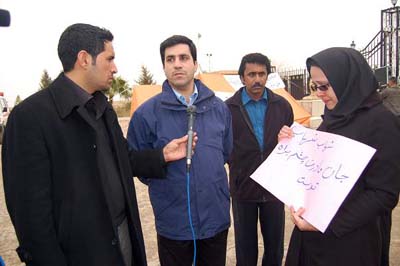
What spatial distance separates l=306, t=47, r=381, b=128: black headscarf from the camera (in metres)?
1.82

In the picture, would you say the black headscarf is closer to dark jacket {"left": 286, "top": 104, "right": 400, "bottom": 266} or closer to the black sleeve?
dark jacket {"left": 286, "top": 104, "right": 400, "bottom": 266}

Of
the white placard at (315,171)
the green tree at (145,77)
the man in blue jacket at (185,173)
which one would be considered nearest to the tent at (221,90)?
the man in blue jacket at (185,173)

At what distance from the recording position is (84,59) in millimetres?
1914

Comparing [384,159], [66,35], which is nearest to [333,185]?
[384,159]

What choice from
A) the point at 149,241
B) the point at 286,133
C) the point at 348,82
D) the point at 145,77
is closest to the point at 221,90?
the point at 149,241

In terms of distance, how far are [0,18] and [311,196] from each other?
1.61 m

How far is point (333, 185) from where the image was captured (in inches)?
68.7

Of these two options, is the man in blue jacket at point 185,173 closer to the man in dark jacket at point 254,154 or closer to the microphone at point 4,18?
the man in dark jacket at point 254,154

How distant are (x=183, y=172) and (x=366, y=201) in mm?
1157

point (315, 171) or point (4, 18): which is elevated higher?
point (4, 18)

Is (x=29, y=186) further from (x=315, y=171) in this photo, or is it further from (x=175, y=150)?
(x=315, y=171)

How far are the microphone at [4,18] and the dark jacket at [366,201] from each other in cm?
161

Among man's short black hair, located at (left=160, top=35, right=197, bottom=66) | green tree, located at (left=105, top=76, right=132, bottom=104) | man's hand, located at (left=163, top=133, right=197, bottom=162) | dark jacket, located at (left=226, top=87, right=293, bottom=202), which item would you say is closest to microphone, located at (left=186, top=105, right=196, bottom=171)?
man's hand, located at (left=163, top=133, right=197, bottom=162)

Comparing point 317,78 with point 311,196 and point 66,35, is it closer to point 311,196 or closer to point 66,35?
point 311,196
